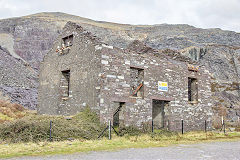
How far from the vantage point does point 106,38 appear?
47.8 m

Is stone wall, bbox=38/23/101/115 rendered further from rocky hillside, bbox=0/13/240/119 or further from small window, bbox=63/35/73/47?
rocky hillside, bbox=0/13/240/119

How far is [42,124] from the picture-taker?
9914 millimetres

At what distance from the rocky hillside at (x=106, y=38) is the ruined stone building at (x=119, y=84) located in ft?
7.92

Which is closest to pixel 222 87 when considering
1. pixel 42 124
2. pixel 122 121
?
pixel 122 121

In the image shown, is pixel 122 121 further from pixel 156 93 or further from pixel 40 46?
pixel 40 46

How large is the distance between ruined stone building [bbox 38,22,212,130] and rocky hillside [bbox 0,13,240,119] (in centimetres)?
242

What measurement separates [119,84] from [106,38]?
120ft

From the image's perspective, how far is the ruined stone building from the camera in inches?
475

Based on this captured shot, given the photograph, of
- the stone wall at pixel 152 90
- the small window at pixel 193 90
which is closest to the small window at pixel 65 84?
the stone wall at pixel 152 90

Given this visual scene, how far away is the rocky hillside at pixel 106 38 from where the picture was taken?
26.1 m

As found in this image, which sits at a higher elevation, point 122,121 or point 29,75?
point 29,75

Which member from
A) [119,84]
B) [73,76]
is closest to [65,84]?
[73,76]

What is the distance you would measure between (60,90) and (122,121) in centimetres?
433

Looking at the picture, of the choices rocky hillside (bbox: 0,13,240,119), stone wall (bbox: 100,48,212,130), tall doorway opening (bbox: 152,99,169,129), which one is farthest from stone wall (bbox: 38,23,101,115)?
rocky hillside (bbox: 0,13,240,119)
